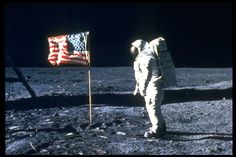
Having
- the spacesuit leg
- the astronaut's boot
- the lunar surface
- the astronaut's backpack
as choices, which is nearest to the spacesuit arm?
the spacesuit leg

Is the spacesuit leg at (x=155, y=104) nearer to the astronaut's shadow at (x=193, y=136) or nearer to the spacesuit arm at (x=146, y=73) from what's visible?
the spacesuit arm at (x=146, y=73)

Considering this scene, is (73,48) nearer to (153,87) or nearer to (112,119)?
(112,119)

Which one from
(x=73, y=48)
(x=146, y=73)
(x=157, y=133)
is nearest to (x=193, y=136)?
(x=157, y=133)

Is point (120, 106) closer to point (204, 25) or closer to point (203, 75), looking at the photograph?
point (203, 75)

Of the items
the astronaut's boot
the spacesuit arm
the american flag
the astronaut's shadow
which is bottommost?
the astronaut's shadow

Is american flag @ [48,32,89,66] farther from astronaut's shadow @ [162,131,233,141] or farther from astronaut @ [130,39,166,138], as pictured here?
astronaut's shadow @ [162,131,233,141]

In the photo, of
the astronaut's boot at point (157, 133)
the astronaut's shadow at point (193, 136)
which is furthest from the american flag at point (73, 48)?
the astronaut's shadow at point (193, 136)
